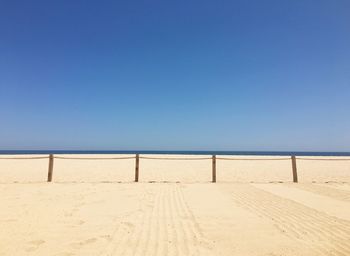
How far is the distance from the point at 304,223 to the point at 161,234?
318 cm

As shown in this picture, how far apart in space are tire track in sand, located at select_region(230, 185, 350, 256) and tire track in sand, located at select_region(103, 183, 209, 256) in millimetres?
1808

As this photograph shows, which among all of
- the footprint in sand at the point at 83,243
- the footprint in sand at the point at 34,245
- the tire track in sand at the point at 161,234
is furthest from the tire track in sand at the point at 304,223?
the footprint in sand at the point at 34,245

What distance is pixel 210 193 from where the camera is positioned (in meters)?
8.88

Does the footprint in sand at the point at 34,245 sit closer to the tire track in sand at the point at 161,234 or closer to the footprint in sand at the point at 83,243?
the footprint in sand at the point at 83,243

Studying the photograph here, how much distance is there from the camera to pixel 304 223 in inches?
213

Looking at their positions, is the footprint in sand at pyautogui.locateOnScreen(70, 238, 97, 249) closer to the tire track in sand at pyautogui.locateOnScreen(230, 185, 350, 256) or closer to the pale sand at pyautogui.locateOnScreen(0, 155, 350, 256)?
the pale sand at pyautogui.locateOnScreen(0, 155, 350, 256)

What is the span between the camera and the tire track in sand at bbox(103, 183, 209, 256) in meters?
3.90

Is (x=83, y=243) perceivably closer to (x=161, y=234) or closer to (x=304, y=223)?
(x=161, y=234)

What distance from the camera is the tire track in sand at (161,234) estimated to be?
12.8 ft

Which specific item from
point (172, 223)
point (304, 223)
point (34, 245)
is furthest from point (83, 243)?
point (304, 223)

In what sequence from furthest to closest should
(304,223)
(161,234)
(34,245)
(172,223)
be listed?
(304,223) → (172,223) → (161,234) → (34,245)

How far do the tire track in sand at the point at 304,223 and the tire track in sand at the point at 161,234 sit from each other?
1.81 meters

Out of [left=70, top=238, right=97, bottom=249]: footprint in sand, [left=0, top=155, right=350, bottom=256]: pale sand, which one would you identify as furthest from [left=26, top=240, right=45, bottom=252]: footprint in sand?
[left=70, top=238, right=97, bottom=249]: footprint in sand

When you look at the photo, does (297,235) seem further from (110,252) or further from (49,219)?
(49,219)
